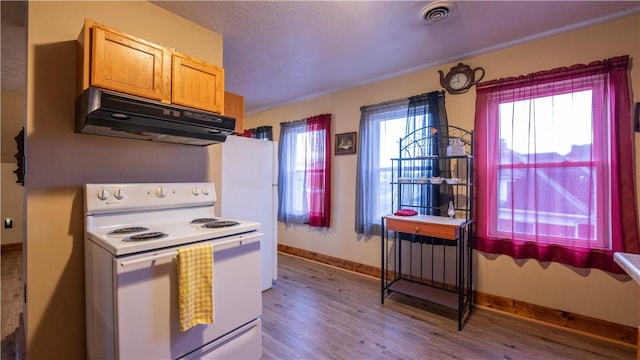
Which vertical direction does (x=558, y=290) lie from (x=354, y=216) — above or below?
below

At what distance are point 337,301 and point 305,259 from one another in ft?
4.76

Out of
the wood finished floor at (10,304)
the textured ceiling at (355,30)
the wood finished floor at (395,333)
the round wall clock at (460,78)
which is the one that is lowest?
the wood finished floor at (395,333)

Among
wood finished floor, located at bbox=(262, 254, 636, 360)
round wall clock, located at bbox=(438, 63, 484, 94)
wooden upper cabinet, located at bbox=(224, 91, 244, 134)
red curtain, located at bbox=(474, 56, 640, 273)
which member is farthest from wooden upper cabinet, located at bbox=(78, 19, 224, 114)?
red curtain, located at bbox=(474, 56, 640, 273)

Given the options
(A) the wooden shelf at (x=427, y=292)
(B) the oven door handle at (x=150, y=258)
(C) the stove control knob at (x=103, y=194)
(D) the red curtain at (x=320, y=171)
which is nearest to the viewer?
(B) the oven door handle at (x=150, y=258)

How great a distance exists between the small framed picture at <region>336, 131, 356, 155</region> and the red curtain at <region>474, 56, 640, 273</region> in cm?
144

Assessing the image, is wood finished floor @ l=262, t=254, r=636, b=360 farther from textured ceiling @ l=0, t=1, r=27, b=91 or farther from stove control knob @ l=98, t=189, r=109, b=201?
textured ceiling @ l=0, t=1, r=27, b=91

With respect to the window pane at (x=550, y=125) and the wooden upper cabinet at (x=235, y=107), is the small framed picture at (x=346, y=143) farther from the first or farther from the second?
the window pane at (x=550, y=125)

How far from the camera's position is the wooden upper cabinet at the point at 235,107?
2.47 meters

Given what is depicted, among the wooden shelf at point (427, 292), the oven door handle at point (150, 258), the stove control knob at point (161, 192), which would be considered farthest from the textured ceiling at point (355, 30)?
the wooden shelf at point (427, 292)

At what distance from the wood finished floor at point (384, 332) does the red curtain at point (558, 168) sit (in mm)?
610

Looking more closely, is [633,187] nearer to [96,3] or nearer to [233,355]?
[233,355]

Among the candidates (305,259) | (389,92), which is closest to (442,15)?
(389,92)

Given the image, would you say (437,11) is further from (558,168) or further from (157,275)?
(157,275)

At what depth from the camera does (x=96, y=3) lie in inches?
65.1
